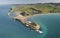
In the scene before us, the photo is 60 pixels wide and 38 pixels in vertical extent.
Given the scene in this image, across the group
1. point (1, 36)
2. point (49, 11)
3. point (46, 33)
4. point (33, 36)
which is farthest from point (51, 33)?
point (49, 11)

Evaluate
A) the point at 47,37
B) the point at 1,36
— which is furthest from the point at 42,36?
the point at 1,36

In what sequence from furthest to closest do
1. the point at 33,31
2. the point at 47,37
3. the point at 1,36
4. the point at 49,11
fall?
the point at 49,11 < the point at 33,31 < the point at 1,36 < the point at 47,37

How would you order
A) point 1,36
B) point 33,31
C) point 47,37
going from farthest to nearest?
point 33,31 < point 1,36 < point 47,37

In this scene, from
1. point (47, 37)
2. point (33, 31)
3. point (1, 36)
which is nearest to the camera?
point (47, 37)

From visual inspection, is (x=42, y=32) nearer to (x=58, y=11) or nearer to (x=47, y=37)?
(x=47, y=37)

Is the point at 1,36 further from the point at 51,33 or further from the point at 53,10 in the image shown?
the point at 53,10

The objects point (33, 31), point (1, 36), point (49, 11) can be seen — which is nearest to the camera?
point (1, 36)

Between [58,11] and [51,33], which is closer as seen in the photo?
[51,33]

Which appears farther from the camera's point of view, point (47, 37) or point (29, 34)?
point (29, 34)
